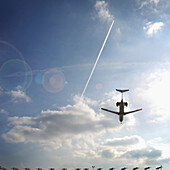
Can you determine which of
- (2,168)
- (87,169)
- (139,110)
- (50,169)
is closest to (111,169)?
(87,169)

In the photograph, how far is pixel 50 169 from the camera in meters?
82.5

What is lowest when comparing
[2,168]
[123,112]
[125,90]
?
[2,168]

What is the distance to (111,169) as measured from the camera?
82375 mm

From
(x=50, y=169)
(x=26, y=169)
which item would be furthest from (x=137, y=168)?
(x=26, y=169)

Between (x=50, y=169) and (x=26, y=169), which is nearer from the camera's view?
(x=50, y=169)

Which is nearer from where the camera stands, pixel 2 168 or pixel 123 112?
pixel 123 112

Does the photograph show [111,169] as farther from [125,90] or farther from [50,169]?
[125,90]

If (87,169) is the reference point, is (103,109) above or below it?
above

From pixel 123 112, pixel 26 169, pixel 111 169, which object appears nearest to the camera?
pixel 123 112

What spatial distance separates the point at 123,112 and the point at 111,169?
136 ft

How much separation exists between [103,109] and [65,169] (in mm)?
49793

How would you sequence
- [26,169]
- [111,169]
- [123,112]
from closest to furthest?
1. [123,112]
2. [111,169]
3. [26,169]

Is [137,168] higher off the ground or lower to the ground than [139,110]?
lower

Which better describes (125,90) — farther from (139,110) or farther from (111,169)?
(111,169)
